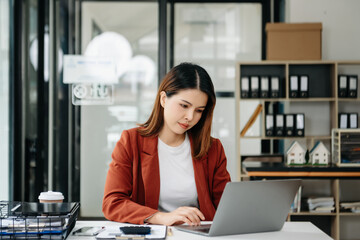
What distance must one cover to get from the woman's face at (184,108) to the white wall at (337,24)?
2.90m

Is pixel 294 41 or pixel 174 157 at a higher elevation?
pixel 294 41

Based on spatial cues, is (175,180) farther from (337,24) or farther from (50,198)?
(337,24)

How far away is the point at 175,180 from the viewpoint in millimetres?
2121

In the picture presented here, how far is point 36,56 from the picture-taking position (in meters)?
4.32

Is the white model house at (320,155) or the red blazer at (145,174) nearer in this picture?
the red blazer at (145,174)

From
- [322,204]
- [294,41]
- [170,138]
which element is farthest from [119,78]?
[170,138]

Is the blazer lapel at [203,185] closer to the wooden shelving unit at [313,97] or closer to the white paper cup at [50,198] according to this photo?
the white paper cup at [50,198]

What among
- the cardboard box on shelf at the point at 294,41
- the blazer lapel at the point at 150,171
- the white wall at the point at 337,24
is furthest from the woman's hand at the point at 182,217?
the white wall at the point at 337,24

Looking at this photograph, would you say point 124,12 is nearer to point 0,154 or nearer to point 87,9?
point 87,9

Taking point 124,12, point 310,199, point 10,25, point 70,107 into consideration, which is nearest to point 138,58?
point 124,12

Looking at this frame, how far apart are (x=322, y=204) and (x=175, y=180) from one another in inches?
93.0

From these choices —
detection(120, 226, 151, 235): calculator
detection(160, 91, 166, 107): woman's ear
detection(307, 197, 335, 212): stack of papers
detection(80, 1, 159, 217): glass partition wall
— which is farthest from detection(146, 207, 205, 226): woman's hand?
detection(80, 1, 159, 217): glass partition wall

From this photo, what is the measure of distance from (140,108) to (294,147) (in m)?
1.68

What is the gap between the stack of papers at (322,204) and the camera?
4.04m
